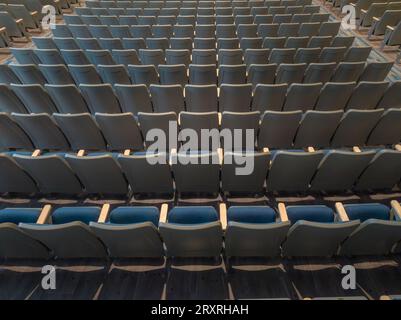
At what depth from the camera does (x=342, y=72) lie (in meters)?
1.66

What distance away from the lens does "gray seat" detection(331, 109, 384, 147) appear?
4.06 ft

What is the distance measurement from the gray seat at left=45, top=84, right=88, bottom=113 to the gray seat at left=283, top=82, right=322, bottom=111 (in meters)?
1.11

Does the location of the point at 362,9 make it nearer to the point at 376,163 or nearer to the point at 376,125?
the point at 376,125

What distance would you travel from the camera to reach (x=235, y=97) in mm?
1497

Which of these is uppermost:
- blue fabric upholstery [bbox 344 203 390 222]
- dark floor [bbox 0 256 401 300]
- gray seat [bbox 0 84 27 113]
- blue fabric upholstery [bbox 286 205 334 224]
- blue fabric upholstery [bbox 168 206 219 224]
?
gray seat [bbox 0 84 27 113]

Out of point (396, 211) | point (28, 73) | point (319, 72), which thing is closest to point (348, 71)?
point (319, 72)

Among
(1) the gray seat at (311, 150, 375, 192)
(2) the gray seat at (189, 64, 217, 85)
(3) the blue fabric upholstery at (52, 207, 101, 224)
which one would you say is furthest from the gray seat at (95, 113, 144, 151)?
(1) the gray seat at (311, 150, 375, 192)

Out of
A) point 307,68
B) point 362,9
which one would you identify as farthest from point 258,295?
point 362,9

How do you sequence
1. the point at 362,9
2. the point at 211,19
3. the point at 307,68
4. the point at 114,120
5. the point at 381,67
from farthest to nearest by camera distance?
the point at 362,9 < the point at 211,19 < the point at 307,68 < the point at 381,67 < the point at 114,120

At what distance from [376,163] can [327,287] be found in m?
0.51

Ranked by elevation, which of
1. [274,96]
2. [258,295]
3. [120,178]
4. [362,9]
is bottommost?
[258,295]

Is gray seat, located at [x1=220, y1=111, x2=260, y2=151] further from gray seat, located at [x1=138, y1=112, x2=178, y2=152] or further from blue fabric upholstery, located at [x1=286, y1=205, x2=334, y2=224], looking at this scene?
blue fabric upholstery, located at [x1=286, y1=205, x2=334, y2=224]

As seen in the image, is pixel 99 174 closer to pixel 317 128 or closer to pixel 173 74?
pixel 173 74

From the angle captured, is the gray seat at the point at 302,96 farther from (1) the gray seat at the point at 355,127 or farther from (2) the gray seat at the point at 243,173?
(2) the gray seat at the point at 243,173
